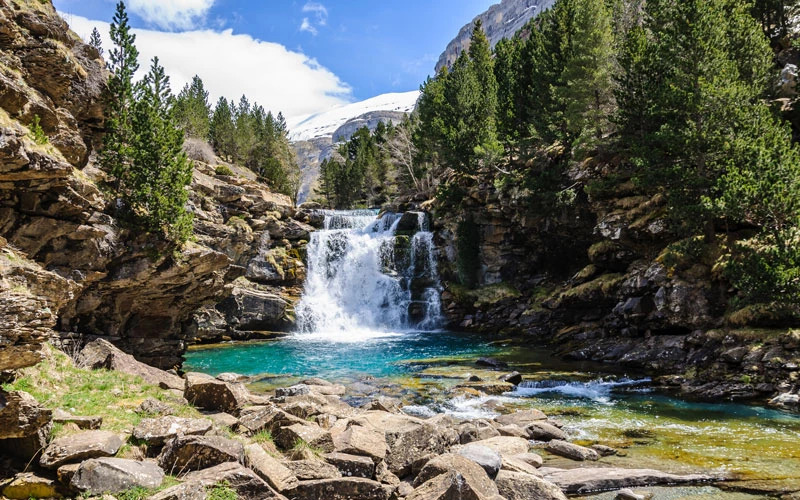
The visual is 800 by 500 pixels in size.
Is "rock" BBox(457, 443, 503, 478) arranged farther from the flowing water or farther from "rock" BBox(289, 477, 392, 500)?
the flowing water

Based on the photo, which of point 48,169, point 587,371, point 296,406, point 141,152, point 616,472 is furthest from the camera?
point 587,371

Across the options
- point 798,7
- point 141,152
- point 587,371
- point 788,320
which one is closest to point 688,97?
point 788,320

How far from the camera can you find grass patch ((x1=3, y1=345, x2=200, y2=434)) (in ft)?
27.6

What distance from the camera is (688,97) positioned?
22.9m

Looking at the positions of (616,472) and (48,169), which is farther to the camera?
(48,169)

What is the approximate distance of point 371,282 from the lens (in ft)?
161

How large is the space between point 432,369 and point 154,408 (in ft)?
57.0

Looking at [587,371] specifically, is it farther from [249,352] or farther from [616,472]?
[249,352]

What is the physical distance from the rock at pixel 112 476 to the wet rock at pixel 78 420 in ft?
5.82

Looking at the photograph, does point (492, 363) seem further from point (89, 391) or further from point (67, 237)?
point (67, 237)

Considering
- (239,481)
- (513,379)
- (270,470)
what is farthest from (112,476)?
(513,379)

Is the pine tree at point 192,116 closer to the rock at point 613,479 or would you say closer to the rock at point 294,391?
the rock at point 294,391

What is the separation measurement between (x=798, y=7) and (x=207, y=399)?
143 feet

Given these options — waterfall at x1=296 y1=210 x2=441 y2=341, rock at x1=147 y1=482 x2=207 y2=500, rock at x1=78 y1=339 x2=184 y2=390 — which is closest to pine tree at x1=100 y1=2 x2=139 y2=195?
rock at x1=78 y1=339 x2=184 y2=390
